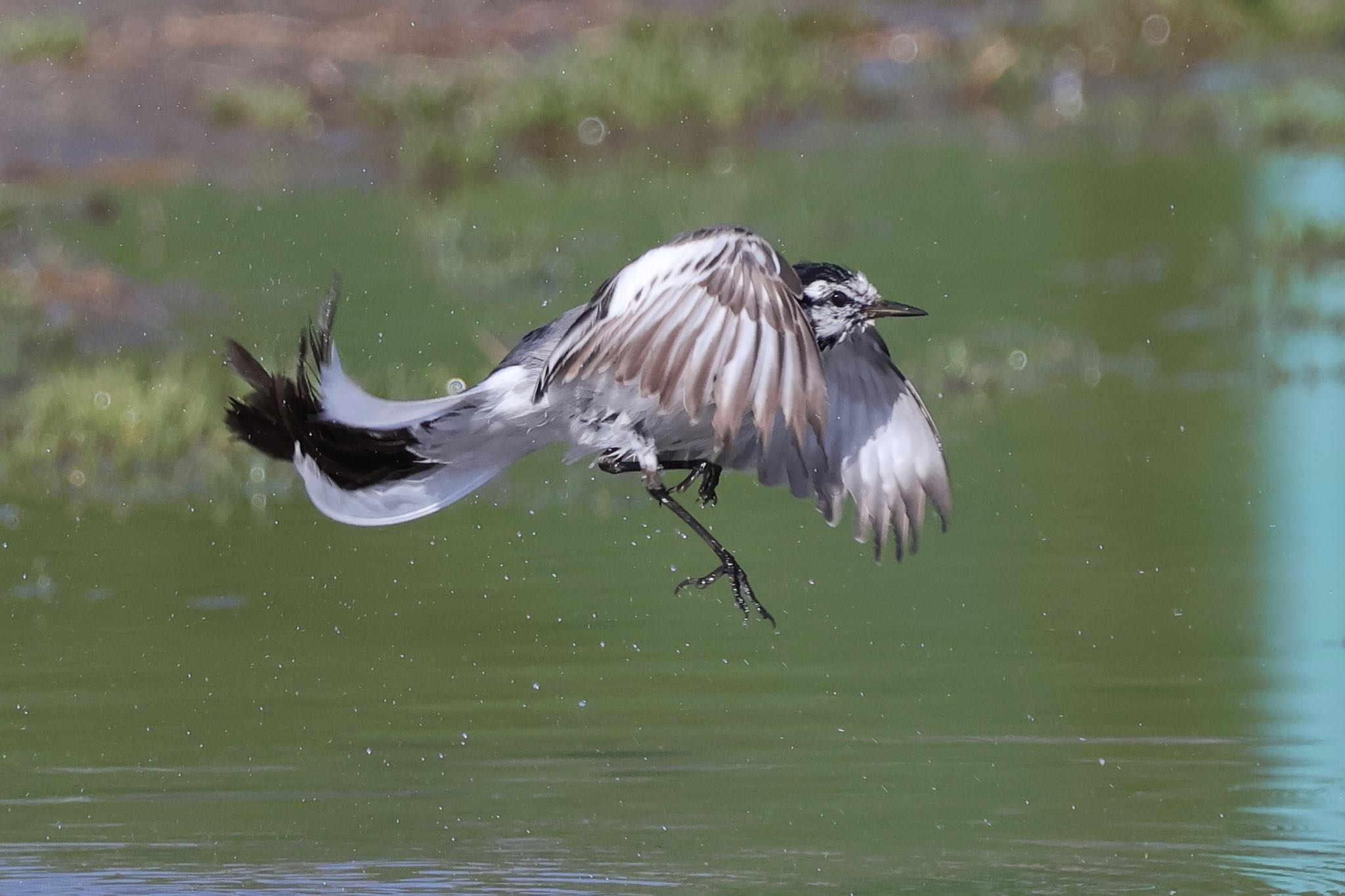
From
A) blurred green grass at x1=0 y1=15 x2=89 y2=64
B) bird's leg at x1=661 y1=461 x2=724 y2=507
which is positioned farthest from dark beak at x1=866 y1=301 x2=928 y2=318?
blurred green grass at x1=0 y1=15 x2=89 y2=64

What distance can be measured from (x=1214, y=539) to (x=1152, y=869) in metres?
2.81

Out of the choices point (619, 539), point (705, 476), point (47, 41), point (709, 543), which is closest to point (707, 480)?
point (705, 476)

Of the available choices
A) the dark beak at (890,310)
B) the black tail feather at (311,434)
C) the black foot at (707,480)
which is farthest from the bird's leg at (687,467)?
the dark beak at (890,310)

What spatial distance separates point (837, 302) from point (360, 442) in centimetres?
105

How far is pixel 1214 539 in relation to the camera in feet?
26.9

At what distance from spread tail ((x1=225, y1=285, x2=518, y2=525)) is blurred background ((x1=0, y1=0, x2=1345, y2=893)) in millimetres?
719

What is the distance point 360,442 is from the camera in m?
5.76

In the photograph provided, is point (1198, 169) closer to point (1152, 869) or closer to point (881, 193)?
point (881, 193)

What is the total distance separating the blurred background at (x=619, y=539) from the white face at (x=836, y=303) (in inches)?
41.7

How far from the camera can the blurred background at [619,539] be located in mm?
5887

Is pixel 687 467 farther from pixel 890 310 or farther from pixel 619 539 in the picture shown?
pixel 619 539

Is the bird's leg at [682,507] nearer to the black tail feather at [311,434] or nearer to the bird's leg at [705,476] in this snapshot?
the bird's leg at [705,476]

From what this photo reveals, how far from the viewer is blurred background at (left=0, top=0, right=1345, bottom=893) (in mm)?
5887

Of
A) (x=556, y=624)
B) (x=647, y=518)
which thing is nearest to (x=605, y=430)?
(x=556, y=624)
